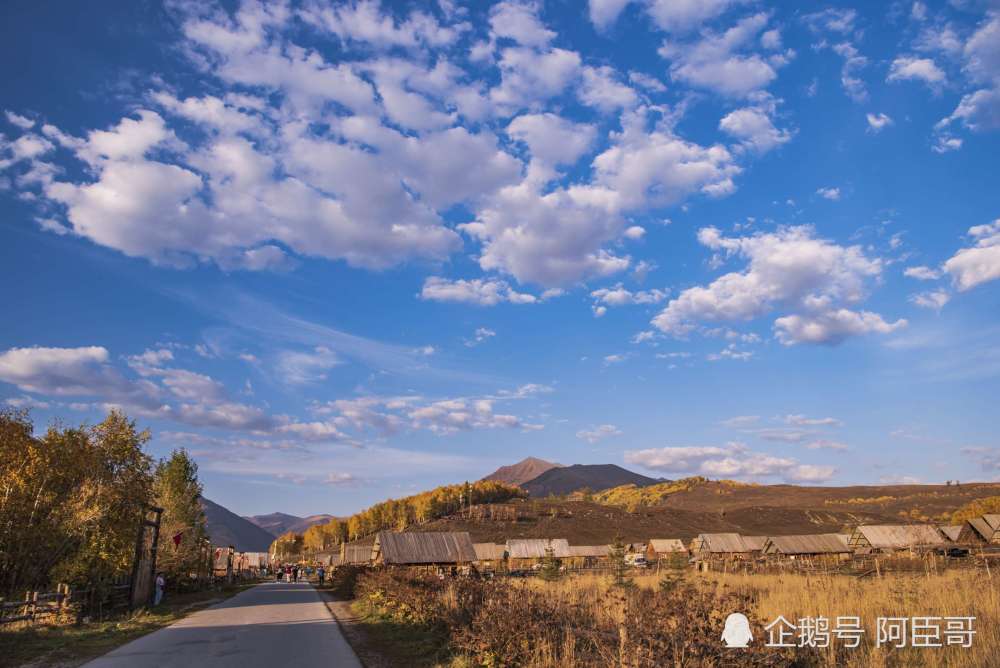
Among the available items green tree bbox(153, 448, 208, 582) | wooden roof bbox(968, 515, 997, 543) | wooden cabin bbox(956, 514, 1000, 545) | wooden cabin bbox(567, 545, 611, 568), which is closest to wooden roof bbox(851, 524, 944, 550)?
wooden cabin bbox(956, 514, 1000, 545)

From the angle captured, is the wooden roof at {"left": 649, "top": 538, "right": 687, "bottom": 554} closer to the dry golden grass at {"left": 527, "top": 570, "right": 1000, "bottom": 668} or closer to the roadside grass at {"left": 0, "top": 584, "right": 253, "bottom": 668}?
the dry golden grass at {"left": 527, "top": 570, "right": 1000, "bottom": 668}

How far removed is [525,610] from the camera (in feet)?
32.7

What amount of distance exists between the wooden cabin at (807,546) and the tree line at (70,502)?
215ft

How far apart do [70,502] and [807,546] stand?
73.1 meters

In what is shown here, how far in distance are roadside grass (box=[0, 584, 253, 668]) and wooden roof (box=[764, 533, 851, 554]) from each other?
6670 centimetres

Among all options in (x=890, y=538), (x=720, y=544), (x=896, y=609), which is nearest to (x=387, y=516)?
(x=720, y=544)

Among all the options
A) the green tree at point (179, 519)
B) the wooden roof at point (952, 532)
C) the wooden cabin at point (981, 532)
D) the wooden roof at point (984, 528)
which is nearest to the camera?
the green tree at point (179, 519)

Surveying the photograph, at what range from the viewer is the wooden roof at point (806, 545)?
6931 centimetres

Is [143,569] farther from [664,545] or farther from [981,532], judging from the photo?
[664,545]

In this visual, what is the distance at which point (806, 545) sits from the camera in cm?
7044

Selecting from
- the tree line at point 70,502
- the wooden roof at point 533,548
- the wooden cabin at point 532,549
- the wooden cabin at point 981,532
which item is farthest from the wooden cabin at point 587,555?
the tree line at point 70,502

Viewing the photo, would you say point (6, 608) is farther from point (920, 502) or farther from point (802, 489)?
point (802, 489)

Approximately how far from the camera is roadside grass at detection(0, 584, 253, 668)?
473 inches

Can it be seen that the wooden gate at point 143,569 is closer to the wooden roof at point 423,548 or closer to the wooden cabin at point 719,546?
the wooden roof at point 423,548
